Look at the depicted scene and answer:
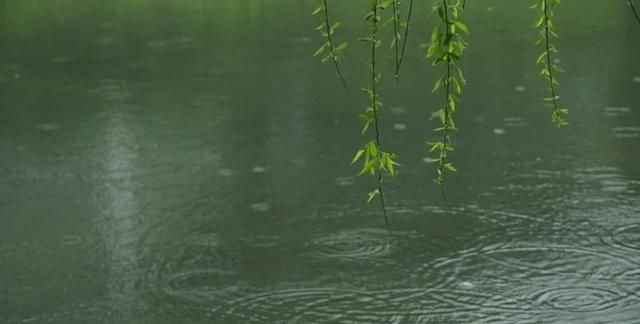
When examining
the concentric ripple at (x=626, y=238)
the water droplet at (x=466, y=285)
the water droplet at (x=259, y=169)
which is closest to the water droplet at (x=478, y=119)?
the water droplet at (x=259, y=169)

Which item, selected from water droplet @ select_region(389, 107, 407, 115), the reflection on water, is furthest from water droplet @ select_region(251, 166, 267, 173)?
water droplet @ select_region(389, 107, 407, 115)

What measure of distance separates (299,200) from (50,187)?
36.9 inches

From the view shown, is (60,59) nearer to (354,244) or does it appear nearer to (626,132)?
(626,132)

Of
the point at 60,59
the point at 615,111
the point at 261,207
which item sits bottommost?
the point at 261,207

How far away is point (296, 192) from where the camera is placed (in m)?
4.41

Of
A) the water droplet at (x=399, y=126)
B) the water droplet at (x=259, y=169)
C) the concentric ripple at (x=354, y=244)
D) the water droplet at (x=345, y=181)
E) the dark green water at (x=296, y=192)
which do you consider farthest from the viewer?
the water droplet at (x=399, y=126)

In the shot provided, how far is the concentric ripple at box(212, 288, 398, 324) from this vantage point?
3334 millimetres

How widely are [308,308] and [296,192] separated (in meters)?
1.05

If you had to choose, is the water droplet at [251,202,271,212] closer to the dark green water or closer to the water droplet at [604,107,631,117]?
the dark green water

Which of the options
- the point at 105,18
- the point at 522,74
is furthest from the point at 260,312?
the point at 105,18

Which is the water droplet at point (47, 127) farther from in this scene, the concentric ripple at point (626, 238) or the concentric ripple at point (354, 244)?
the concentric ripple at point (626, 238)

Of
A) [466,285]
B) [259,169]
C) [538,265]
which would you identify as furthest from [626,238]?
[259,169]

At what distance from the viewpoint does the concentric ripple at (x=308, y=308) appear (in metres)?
3.33

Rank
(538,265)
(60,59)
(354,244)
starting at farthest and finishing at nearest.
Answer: (60,59)
(354,244)
(538,265)
